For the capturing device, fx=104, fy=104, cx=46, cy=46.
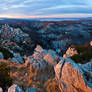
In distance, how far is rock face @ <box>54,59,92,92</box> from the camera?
6050 mm

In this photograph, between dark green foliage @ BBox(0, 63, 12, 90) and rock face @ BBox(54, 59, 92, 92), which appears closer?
rock face @ BBox(54, 59, 92, 92)

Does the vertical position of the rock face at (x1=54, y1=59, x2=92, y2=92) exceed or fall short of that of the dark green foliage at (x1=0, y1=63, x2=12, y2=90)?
it exceeds it

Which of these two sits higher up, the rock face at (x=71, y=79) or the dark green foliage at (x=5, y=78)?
the rock face at (x=71, y=79)

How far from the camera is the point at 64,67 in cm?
721

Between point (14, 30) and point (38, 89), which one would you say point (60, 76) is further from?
point (14, 30)

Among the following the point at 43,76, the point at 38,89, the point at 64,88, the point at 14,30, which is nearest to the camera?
the point at 64,88

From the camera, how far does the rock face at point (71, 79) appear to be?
6.05m

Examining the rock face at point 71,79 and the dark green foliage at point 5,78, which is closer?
the rock face at point 71,79

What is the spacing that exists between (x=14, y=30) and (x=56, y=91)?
78503 millimetres

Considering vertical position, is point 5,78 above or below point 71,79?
below

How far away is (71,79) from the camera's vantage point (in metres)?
6.59

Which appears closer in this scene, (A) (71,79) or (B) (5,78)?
(A) (71,79)

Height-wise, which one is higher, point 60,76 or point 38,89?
point 60,76

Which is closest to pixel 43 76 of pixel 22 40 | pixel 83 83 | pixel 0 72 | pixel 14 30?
pixel 83 83
